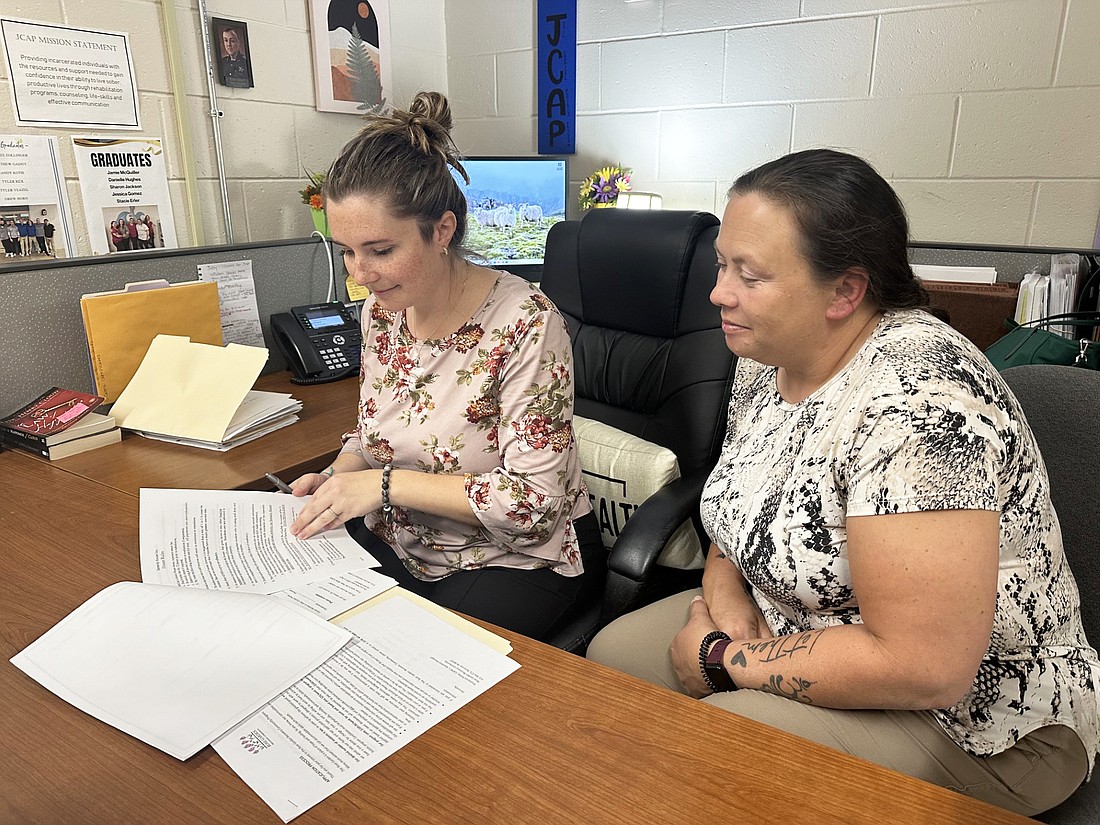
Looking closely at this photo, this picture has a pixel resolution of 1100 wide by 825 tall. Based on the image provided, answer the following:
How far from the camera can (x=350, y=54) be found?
241cm

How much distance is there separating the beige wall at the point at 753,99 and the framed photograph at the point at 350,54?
40 millimetres

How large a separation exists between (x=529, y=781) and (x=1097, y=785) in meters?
0.80

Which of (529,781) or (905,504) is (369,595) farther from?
(905,504)

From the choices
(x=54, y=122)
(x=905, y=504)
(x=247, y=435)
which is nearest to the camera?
(x=905, y=504)

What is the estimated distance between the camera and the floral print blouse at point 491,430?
4.12 ft

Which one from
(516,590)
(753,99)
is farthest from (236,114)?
(516,590)

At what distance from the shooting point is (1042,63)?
6.39 ft

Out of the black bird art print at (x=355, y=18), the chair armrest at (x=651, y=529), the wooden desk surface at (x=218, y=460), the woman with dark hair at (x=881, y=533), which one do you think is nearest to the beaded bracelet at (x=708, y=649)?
the woman with dark hair at (x=881, y=533)

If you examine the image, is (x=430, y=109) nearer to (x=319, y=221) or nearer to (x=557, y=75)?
(x=319, y=221)

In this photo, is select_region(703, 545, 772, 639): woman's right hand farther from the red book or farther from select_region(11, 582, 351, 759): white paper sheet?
the red book

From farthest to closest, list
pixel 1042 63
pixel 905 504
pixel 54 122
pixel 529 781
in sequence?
pixel 1042 63
pixel 54 122
pixel 905 504
pixel 529 781

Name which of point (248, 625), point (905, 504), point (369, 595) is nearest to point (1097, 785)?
point (905, 504)

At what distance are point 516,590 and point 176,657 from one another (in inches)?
22.9

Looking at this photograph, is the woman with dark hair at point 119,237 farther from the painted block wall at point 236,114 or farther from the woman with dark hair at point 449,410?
the woman with dark hair at point 449,410
